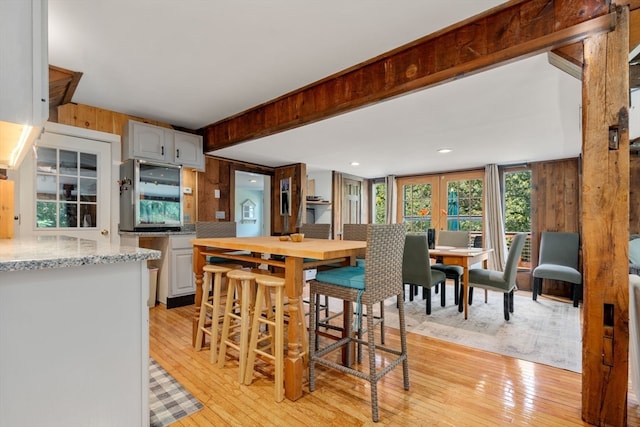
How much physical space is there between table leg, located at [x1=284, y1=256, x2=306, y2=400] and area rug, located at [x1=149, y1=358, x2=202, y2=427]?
52cm

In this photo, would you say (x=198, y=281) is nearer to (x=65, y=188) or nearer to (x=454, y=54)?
(x=65, y=188)

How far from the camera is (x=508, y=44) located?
172 centimetres

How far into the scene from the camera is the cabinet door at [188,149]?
3.80 metres

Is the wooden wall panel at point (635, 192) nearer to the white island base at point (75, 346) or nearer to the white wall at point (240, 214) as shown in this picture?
the white island base at point (75, 346)

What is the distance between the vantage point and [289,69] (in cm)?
245

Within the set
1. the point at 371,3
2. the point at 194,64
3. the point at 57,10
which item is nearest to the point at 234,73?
the point at 194,64

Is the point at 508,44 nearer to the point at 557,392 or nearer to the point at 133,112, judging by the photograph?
the point at 557,392

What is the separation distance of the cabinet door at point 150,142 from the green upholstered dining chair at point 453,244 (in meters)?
3.68

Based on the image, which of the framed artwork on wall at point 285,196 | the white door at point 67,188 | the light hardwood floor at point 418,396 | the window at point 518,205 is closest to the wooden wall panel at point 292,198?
the framed artwork on wall at point 285,196

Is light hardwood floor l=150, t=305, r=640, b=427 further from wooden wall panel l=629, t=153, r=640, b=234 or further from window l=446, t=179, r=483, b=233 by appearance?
window l=446, t=179, r=483, b=233

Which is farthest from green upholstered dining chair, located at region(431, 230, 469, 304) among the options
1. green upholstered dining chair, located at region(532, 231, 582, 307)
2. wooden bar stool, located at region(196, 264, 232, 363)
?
wooden bar stool, located at region(196, 264, 232, 363)

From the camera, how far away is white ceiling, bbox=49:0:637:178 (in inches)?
70.2

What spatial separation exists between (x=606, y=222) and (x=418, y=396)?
4.57ft

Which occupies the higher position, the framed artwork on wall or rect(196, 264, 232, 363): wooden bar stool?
the framed artwork on wall
